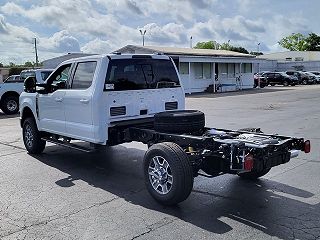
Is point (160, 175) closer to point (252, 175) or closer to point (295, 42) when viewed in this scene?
point (252, 175)

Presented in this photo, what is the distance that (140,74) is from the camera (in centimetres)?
704

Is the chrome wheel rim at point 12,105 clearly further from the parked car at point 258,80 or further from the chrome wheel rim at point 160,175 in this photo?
the parked car at point 258,80

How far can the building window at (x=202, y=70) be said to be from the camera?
34.7 metres

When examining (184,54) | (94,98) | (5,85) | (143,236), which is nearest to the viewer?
(143,236)

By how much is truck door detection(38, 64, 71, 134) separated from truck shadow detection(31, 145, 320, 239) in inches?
33.5

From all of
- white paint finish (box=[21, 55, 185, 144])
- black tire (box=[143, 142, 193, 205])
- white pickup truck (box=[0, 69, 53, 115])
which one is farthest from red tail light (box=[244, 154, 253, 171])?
white pickup truck (box=[0, 69, 53, 115])

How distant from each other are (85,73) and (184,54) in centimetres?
2655

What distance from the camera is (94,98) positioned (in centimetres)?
639

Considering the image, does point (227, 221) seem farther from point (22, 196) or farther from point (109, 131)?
point (22, 196)

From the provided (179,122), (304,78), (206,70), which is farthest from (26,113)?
(304,78)

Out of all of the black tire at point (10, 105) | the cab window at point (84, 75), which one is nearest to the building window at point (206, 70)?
the black tire at point (10, 105)

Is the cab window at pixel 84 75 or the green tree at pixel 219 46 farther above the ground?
the green tree at pixel 219 46

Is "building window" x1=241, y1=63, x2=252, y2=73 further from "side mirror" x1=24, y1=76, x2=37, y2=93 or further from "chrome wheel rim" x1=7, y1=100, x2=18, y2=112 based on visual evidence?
"side mirror" x1=24, y1=76, x2=37, y2=93

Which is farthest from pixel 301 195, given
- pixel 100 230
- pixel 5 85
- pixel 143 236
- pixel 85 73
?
pixel 5 85
